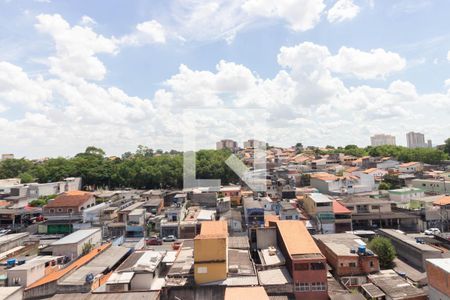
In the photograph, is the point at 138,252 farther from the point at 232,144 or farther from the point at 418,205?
the point at 232,144

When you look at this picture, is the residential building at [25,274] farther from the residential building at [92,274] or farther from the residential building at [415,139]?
the residential building at [415,139]

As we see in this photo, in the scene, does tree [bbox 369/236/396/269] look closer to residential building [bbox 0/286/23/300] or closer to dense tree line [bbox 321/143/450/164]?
residential building [bbox 0/286/23/300]

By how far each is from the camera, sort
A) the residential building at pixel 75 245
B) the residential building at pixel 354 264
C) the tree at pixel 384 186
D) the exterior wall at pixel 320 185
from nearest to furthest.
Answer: the residential building at pixel 354 264
the residential building at pixel 75 245
the exterior wall at pixel 320 185
the tree at pixel 384 186

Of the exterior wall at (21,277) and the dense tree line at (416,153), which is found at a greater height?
the dense tree line at (416,153)

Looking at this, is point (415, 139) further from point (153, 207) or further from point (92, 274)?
point (92, 274)

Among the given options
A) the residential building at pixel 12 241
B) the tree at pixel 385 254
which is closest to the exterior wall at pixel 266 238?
the tree at pixel 385 254

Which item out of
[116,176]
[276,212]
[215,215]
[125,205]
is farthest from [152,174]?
[276,212]
